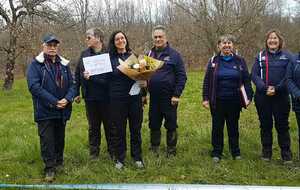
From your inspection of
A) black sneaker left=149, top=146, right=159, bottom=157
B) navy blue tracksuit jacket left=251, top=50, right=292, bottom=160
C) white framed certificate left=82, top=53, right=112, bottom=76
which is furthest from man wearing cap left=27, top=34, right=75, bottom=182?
navy blue tracksuit jacket left=251, top=50, right=292, bottom=160

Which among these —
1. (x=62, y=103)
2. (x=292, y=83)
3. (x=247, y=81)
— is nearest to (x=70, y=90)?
(x=62, y=103)

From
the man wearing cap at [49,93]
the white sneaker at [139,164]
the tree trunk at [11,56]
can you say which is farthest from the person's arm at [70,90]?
the tree trunk at [11,56]

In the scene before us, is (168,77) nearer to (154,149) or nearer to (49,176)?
(154,149)

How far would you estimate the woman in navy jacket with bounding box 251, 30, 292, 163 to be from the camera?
6473 millimetres

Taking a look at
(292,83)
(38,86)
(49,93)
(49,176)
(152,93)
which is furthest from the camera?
(152,93)

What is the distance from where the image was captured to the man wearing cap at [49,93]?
597 centimetres

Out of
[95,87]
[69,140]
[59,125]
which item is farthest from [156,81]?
[69,140]

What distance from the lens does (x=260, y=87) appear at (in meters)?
6.48

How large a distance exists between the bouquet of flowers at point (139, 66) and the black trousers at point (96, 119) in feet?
2.46

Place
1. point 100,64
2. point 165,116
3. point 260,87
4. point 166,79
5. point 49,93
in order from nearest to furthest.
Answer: point 49,93 → point 100,64 → point 260,87 → point 166,79 → point 165,116

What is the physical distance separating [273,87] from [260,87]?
0.19 m

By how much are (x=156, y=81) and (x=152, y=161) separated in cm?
125

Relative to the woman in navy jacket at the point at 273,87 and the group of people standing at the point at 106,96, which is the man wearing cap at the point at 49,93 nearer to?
the group of people standing at the point at 106,96

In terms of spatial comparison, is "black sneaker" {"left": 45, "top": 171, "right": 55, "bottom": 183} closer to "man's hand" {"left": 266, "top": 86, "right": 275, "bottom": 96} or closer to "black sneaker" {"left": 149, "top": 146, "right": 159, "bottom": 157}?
"black sneaker" {"left": 149, "top": 146, "right": 159, "bottom": 157}
